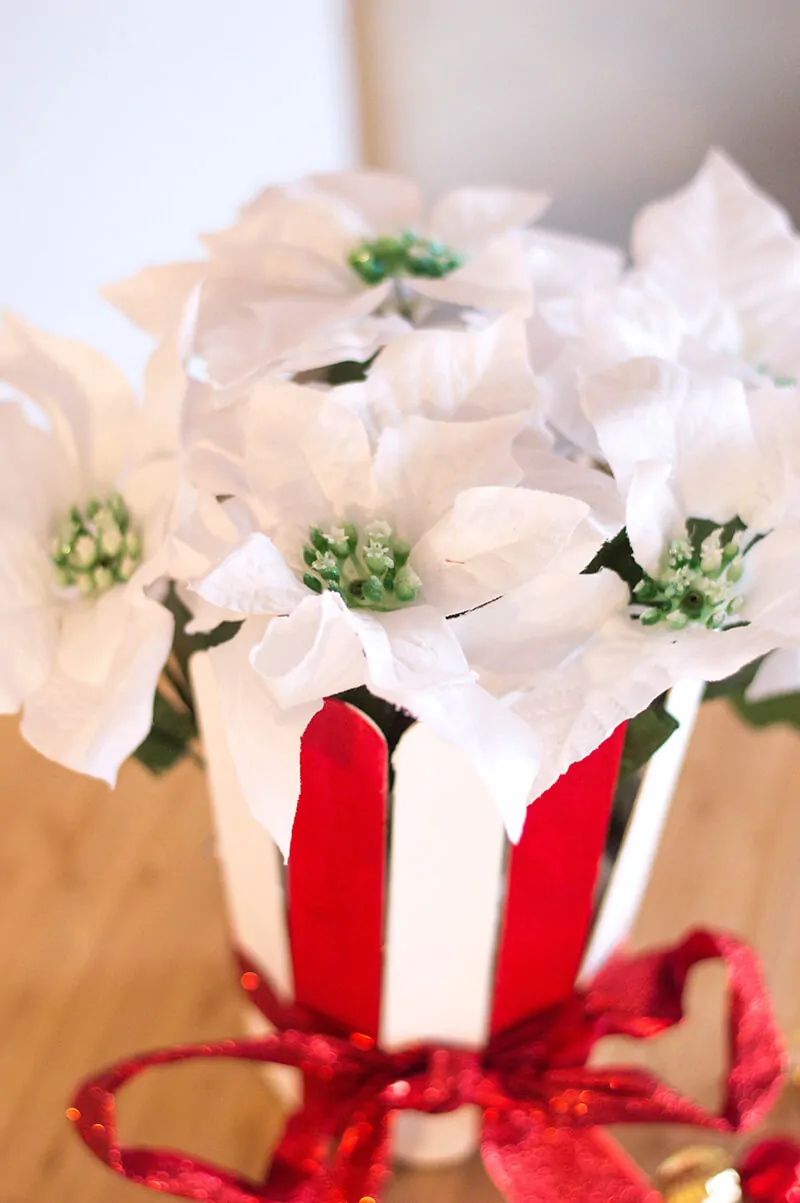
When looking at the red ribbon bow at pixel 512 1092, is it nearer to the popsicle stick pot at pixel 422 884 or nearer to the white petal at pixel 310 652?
the popsicle stick pot at pixel 422 884

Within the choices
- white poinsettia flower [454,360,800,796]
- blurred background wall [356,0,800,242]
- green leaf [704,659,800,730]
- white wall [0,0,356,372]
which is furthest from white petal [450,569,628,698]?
blurred background wall [356,0,800,242]

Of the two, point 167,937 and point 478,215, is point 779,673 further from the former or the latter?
point 167,937

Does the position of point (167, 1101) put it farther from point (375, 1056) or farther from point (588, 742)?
point (588, 742)

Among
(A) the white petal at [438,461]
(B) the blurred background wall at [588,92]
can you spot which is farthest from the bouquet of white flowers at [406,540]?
(B) the blurred background wall at [588,92]

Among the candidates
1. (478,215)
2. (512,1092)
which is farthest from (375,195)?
(512,1092)

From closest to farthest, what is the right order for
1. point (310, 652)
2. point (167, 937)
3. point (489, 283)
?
point (310, 652) → point (489, 283) → point (167, 937)

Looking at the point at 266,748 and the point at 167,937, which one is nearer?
the point at 266,748

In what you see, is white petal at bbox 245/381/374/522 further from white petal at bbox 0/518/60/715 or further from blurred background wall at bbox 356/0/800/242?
blurred background wall at bbox 356/0/800/242
